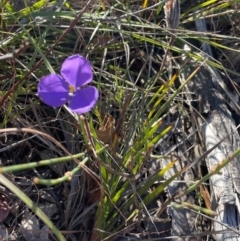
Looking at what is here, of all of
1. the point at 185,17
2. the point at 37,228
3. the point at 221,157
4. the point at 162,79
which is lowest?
the point at 37,228

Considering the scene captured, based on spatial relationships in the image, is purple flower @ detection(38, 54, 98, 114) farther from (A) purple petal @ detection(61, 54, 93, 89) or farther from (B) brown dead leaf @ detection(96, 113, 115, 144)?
(B) brown dead leaf @ detection(96, 113, 115, 144)

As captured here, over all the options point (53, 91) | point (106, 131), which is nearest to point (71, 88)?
point (53, 91)

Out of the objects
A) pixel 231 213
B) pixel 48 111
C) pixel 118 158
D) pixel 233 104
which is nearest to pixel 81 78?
pixel 118 158

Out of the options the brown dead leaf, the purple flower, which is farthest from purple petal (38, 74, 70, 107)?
the brown dead leaf

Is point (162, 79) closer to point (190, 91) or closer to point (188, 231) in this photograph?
point (190, 91)

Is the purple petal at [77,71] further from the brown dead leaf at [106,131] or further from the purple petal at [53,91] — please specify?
the brown dead leaf at [106,131]

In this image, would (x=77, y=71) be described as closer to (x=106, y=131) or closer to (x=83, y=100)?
(x=83, y=100)
